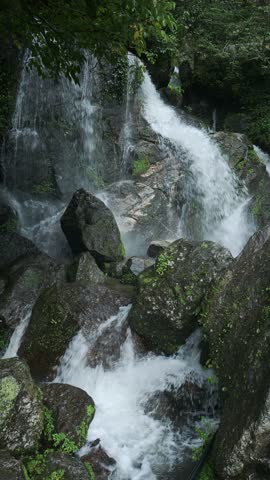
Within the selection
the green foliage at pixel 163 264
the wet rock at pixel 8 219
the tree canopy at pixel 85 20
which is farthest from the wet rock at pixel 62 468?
the wet rock at pixel 8 219

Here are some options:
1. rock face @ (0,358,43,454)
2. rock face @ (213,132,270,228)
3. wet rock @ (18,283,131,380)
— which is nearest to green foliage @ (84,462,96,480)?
rock face @ (0,358,43,454)

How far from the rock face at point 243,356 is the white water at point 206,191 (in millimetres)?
6983

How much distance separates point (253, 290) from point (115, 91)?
446 inches

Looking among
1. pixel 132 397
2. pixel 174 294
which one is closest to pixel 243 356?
pixel 174 294

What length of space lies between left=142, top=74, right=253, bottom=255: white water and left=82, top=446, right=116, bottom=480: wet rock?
27.8ft

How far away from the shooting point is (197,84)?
17781 millimetres

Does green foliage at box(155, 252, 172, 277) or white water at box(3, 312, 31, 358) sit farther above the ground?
green foliage at box(155, 252, 172, 277)

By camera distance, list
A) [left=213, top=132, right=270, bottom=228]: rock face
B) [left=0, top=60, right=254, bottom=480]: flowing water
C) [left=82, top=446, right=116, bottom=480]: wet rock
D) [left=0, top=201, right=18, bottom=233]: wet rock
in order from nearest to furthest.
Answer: [left=82, top=446, right=116, bottom=480]: wet rock → [left=0, top=201, right=18, bottom=233]: wet rock → [left=0, top=60, right=254, bottom=480]: flowing water → [left=213, top=132, right=270, bottom=228]: rock face

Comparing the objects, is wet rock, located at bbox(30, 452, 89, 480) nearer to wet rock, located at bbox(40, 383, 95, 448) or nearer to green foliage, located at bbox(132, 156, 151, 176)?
wet rock, located at bbox(40, 383, 95, 448)

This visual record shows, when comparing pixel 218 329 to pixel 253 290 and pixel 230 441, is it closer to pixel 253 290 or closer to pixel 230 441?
pixel 253 290

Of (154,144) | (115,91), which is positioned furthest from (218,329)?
(115,91)

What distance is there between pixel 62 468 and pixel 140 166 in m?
10.4

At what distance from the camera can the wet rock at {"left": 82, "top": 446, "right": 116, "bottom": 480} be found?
5176 mm

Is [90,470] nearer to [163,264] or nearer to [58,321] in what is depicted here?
[58,321]
